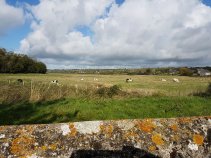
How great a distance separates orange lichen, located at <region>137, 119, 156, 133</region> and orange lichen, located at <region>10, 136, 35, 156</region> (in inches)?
38.7

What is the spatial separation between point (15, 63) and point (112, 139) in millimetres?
96259

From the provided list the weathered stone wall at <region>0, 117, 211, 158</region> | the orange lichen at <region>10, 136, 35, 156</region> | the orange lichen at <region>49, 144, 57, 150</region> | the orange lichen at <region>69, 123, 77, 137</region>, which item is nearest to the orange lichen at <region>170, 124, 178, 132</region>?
the weathered stone wall at <region>0, 117, 211, 158</region>

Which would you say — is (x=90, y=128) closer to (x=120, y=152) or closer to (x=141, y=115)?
(x=120, y=152)

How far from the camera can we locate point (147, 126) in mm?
3070

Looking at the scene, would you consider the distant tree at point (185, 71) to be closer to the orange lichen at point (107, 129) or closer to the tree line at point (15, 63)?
the tree line at point (15, 63)

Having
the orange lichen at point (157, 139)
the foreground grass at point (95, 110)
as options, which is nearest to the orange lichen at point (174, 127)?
the orange lichen at point (157, 139)

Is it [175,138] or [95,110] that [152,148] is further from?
[95,110]

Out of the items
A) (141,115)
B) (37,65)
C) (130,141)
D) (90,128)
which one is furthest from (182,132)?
(37,65)

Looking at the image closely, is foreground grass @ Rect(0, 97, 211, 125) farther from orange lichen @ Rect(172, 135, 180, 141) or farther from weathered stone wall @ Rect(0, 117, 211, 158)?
orange lichen @ Rect(172, 135, 180, 141)

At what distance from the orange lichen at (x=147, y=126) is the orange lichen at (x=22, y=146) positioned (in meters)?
0.98

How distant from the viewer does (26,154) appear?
2.79 metres

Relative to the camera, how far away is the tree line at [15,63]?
9294 centimetres

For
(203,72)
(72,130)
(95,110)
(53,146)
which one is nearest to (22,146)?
(53,146)

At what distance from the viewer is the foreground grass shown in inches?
632
